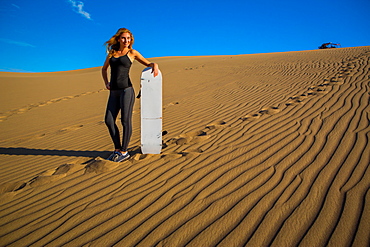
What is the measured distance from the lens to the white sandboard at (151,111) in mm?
2715

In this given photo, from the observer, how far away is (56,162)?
3.00m

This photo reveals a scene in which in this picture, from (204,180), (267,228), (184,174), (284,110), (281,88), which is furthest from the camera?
(281,88)

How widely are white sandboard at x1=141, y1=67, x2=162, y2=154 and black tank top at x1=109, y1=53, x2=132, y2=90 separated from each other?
235 mm

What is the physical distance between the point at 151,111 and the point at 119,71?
654mm

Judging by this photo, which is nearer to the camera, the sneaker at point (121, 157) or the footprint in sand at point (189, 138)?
the sneaker at point (121, 157)

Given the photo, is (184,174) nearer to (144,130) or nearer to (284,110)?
(144,130)

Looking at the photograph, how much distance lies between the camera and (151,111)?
9.18 ft

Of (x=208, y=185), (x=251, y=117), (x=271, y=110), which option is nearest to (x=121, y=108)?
(x=208, y=185)

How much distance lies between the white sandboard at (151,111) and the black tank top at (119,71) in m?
0.23

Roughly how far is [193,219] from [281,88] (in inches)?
234

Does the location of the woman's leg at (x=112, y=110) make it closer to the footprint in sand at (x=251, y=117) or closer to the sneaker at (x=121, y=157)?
the sneaker at (x=121, y=157)

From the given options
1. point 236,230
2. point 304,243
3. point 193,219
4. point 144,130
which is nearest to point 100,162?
point 144,130

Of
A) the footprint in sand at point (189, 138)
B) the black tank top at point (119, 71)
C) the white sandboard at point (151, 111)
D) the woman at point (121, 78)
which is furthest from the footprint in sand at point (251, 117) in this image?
the black tank top at point (119, 71)

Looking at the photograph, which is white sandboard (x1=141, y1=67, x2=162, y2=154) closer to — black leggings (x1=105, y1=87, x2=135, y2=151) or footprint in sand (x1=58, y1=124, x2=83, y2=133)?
black leggings (x1=105, y1=87, x2=135, y2=151)
